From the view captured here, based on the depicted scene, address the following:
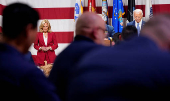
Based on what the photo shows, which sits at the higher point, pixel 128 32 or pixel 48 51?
pixel 128 32

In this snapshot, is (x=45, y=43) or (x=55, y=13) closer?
(x=45, y=43)

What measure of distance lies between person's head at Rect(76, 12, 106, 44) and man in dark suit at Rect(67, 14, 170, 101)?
1.99 ft

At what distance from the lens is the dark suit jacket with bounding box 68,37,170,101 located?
92 centimetres

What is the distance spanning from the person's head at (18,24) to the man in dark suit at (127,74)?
1.31ft

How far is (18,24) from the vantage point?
50.4 inches

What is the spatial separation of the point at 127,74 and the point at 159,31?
7.0 inches

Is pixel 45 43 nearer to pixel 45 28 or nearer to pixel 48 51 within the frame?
pixel 48 51

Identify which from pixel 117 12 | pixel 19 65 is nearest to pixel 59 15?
pixel 117 12

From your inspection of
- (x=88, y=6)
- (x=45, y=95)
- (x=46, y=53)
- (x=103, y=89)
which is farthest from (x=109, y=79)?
(x=88, y=6)

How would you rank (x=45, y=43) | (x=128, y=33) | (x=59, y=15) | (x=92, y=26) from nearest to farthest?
(x=92, y=26) → (x=128, y=33) → (x=45, y=43) → (x=59, y=15)

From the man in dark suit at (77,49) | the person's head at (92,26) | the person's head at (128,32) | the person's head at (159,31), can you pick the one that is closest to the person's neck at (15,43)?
the man in dark suit at (77,49)

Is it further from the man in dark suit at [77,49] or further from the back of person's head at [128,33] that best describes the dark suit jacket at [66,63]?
the back of person's head at [128,33]

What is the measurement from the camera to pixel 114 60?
3.08 ft

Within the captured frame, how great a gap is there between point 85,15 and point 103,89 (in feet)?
2.37
